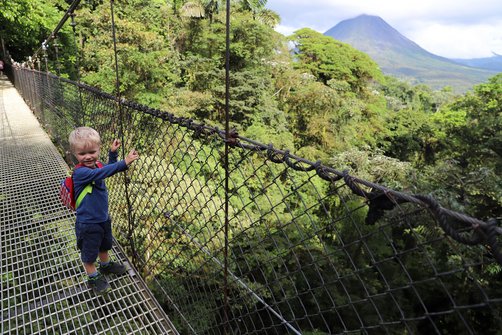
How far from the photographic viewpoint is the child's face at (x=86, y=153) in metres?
1.21

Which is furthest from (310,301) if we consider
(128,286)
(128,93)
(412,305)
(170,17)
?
(170,17)

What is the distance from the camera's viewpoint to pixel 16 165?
9.29ft

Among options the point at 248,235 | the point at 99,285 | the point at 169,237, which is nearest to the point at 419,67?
the point at 248,235

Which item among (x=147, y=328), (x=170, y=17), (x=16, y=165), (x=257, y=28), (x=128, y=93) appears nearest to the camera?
(x=147, y=328)

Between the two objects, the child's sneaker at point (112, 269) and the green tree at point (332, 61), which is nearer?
the child's sneaker at point (112, 269)

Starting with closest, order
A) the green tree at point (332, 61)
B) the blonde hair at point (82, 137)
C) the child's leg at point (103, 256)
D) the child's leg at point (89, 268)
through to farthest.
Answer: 1. the blonde hair at point (82, 137)
2. the child's leg at point (89, 268)
3. the child's leg at point (103, 256)
4. the green tree at point (332, 61)

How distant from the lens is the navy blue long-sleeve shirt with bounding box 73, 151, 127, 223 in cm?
120

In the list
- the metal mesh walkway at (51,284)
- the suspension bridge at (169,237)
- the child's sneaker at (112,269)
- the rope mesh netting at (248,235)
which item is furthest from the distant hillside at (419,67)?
the child's sneaker at (112,269)

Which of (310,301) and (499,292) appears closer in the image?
(499,292)

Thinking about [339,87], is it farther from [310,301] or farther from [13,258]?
[13,258]

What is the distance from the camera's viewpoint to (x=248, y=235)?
4.55 metres

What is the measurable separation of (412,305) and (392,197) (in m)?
7.26

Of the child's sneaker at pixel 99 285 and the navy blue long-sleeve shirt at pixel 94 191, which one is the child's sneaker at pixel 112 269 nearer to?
the child's sneaker at pixel 99 285

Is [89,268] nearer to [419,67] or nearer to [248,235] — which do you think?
[248,235]
